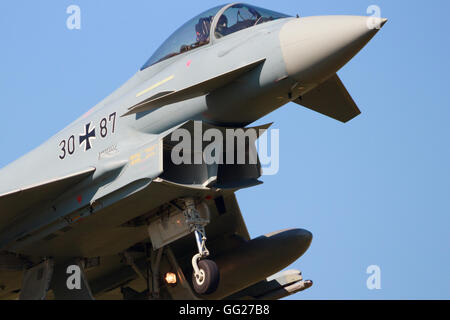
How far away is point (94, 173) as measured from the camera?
13430mm

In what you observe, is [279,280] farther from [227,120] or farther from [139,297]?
[227,120]

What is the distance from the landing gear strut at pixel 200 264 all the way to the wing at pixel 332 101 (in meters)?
2.68

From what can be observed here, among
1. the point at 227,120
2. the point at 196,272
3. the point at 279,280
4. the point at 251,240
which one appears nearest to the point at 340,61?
the point at 227,120

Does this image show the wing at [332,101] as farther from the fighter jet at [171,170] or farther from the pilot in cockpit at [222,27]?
the pilot in cockpit at [222,27]

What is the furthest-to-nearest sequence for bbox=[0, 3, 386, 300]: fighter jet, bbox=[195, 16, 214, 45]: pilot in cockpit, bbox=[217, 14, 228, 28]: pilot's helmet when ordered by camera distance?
bbox=[195, 16, 214, 45]: pilot in cockpit
bbox=[217, 14, 228, 28]: pilot's helmet
bbox=[0, 3, 386, 300]: fighter jet

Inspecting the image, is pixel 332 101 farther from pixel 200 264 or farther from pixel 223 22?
pixel 200 264

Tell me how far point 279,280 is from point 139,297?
3089mm

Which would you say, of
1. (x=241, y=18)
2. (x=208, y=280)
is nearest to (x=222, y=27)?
(x=241, y=18)

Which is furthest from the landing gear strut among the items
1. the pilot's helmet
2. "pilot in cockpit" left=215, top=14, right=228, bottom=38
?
the pilot's helmet

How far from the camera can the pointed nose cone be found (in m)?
11.8

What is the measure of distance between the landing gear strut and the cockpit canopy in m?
2.66

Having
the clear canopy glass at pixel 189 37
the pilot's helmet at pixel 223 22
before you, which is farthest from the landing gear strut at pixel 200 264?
the pilot's helmet at pixel 223 22

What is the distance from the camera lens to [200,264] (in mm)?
12672

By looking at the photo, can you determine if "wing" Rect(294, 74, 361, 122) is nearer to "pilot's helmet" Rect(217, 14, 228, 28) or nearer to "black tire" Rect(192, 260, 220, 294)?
"pilot's helmet" Rect(217, 14, 228, 28)
